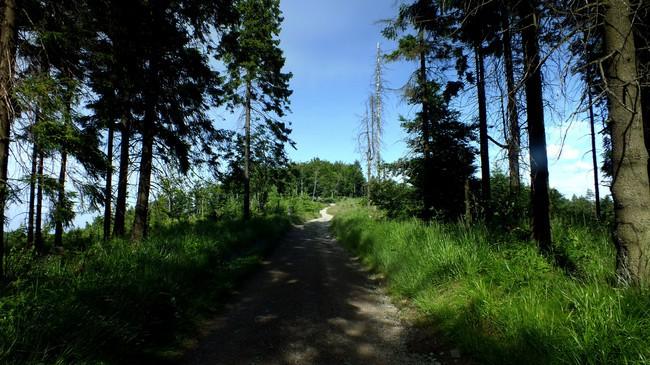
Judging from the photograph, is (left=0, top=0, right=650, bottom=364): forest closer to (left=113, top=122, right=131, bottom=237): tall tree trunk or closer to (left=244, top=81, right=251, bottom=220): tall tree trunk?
(left=113, top=122, right=131, bottom=237): tall tree trunk

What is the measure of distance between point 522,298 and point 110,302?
208 inches

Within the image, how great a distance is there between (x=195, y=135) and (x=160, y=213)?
283cm

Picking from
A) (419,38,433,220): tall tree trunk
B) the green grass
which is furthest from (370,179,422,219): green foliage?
the green grass

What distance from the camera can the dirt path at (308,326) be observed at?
4109 mm

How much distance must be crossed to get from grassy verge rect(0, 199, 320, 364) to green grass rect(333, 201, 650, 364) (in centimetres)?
383

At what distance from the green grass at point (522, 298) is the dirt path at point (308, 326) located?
0.69m

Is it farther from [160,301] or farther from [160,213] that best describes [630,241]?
[160,213]

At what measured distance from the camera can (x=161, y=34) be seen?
809 cm

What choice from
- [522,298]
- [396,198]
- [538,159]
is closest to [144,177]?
[522,298]

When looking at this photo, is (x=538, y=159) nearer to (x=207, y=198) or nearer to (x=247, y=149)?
(x=207, y=198)

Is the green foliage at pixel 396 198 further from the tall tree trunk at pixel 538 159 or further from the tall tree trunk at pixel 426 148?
the tall tree trunk at pixel 538 159

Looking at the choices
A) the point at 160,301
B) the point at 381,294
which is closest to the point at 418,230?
the point at 381,294

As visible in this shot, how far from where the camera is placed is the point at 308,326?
505 centimetres

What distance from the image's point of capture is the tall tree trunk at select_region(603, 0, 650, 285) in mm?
3117
